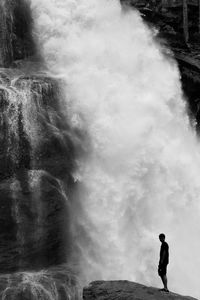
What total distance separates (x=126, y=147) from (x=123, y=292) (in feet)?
29.5

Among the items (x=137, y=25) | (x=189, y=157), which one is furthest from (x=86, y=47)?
(x=189, y=157)

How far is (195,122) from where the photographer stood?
2577cm

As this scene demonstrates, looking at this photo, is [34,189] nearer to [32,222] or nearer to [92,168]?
[32,222]

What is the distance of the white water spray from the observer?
18.4 meters

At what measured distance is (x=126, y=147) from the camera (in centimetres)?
2009

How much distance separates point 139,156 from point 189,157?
3093mm

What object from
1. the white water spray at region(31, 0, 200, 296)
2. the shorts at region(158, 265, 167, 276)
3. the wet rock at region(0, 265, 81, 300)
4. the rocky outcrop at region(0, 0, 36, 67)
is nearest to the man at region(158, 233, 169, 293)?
the shorts at region(158, 265, 167, 276)

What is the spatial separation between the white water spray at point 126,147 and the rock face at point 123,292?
489 cm

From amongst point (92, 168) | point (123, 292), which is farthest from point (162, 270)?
point (92, 168)

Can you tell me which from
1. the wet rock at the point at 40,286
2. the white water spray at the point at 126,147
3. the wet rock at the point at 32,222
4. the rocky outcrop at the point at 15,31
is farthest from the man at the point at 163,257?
the rocky outcrop at the point at 15,31

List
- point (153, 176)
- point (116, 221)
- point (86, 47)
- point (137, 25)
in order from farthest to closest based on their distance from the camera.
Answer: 1. point (137, 25)
2. point (86, 47)
3. point (153, 176)
4. point (116, 221)

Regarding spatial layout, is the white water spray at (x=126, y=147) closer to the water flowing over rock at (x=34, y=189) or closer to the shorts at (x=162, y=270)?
the water flowing over rock at (x=34, y=189)

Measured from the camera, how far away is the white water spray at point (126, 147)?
18.4 metres

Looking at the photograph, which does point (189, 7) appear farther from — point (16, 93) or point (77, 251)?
point (77, 251)
